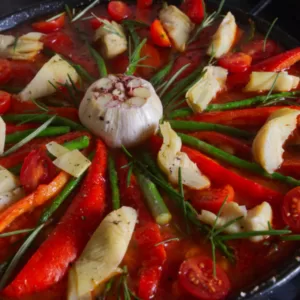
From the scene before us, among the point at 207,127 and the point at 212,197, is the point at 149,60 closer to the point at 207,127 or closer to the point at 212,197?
the point at 207,127

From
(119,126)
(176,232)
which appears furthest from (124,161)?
(176,232)

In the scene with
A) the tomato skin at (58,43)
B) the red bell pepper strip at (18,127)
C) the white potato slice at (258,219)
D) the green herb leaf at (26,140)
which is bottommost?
the white potato slice at (258,219)

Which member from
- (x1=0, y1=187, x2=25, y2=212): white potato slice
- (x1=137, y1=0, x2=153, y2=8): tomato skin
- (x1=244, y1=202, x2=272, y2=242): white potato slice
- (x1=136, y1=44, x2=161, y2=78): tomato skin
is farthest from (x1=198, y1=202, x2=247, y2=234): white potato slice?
(x1=137, y1=0, x2=153, y2=8): tomato skin

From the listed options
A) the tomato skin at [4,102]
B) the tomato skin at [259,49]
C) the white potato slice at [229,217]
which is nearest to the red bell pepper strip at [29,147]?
the tomato skin at [4,102]

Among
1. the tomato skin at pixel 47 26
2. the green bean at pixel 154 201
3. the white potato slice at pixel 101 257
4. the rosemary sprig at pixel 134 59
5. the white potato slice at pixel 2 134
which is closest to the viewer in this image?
the white potato slice at pixel 101 257

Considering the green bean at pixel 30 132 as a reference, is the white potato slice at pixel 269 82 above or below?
below

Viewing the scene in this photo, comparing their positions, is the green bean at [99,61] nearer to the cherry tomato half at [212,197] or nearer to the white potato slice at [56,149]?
the white potato slice at [56,149]

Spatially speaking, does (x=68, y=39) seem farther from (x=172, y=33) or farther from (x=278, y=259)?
(x=278, y=259)
